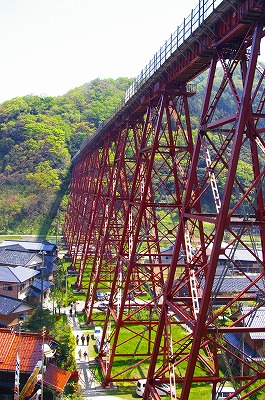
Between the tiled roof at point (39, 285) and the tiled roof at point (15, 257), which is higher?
the tiled roof at point (15, 257)

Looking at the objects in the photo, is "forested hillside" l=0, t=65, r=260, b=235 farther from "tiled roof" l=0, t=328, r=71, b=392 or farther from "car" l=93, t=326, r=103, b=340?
"tiled roof" l=0, t=328, r=71, b=392

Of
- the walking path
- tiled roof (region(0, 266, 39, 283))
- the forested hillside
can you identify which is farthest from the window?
the forested hillside

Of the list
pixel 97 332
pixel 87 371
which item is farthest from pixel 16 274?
pixel 87 371

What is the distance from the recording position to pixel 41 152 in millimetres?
63750

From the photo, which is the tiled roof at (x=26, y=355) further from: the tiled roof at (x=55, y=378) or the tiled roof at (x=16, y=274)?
the tiled roof at (x=16, y=274)

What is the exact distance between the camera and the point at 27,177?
5878 centimetres

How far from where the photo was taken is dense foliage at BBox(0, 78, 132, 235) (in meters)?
54.9

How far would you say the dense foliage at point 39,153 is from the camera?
54.9 metres

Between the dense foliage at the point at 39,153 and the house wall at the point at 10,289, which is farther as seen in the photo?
the dense foliage at the point at 39,153

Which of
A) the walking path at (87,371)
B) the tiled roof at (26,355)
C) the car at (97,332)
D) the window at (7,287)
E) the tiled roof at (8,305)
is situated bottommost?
the walking path at (87,371)

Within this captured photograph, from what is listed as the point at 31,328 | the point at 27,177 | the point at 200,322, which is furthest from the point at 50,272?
the point at 27,177

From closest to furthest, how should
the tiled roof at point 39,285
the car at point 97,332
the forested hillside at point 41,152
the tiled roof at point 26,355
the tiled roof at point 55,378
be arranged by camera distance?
1. the tiled roof at point 55,378
2. the tiled roof at point 26,355
3. the car at point 97,332
4. the tiled roof at point 39,285
5. the forested hillside at point 41,152

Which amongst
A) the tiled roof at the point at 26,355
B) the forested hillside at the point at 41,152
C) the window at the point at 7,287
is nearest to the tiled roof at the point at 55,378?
the tiled roof at the point at 26,355

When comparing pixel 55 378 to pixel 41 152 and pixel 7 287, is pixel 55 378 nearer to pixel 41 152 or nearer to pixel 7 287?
pixel 7 287
